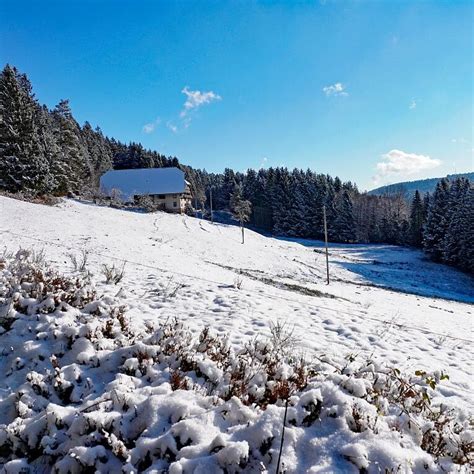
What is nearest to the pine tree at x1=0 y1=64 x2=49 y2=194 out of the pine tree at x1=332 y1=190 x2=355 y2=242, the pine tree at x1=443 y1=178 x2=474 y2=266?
the pine tree at x1=443 y1=178 x2=474 y2=266

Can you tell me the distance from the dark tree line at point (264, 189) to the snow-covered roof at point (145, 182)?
15.3 feet

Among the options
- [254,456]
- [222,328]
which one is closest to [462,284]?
[222,328]

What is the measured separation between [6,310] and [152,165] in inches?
3539

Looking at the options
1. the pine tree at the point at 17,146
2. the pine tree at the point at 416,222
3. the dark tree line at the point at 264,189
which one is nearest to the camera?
the pine tree at the point at 17,146

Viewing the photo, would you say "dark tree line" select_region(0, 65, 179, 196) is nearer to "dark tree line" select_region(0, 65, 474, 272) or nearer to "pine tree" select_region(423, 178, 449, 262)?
"dark tree line" select_region(0, 65, 474, 272)

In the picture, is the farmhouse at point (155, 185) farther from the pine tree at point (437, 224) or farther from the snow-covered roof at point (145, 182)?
the pine tree at point (437, 224)

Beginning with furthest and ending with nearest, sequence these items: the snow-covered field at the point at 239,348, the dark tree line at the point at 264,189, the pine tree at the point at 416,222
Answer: the pine tree at the point at 416,222, the dark tree line at the point at 264,189, the snow-covered field at the point at 239,348

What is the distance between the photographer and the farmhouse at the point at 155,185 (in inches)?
2345

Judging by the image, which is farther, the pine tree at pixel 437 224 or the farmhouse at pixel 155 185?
the farmhouse at pixel 155 185

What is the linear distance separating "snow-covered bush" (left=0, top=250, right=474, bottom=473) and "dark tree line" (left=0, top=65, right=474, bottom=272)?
32.5m

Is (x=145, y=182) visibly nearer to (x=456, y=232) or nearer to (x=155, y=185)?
(x=155, y=185)

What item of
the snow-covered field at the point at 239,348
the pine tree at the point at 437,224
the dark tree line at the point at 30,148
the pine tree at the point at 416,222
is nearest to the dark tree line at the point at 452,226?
the pine tree at the point at 437,224

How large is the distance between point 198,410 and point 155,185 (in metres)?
60.4

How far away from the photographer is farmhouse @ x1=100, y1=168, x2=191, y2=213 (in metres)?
59.6
